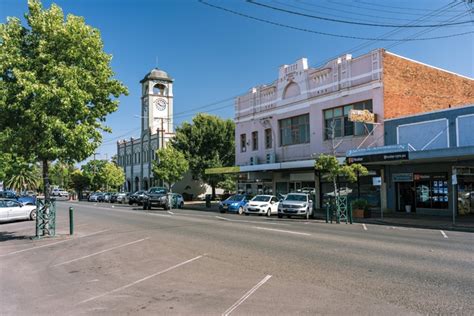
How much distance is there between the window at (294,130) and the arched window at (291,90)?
1.93 meters

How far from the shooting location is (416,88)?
102 feet

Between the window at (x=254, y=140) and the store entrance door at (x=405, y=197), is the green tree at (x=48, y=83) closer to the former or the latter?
the store entrance door at (x=405, y=197)

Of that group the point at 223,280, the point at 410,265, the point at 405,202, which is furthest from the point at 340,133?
the point at 223,280

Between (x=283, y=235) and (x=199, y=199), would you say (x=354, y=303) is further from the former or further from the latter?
(x=199, y=199)

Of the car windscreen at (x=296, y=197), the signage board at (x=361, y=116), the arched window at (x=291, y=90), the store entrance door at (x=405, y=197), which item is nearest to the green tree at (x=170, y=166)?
the arched window at (x=291, y=90)

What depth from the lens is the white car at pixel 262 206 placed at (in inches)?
1190

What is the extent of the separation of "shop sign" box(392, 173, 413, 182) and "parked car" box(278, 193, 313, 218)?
5.71 m

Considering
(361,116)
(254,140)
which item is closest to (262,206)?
(361,116)

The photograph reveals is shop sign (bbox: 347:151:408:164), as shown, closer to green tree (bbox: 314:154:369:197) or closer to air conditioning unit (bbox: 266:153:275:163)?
green tree (bbox: 314:154:369:197)

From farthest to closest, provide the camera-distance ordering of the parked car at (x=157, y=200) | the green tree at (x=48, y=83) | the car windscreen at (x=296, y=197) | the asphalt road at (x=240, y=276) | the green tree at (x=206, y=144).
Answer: the green tree at (x=206, y=144) < the parked car at (x=157, y=200) < the car windscreen at (x=296, y=197) < the green tree at (x=48, y=83) < the asphalt road at (x=240, y=276)

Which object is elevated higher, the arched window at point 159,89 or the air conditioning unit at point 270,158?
the arched window at point 159,89

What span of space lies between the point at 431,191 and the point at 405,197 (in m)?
1.91

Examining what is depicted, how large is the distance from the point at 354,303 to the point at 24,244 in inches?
477

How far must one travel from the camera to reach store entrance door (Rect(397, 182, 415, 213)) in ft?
90.5
